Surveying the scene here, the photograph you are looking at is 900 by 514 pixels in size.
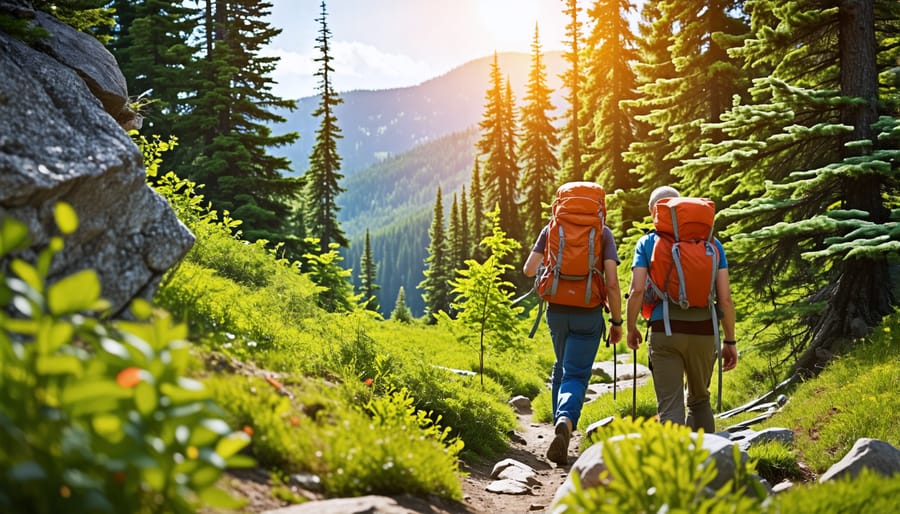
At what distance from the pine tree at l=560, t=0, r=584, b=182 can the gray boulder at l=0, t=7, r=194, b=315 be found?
3033cm

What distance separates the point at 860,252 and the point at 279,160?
20.2m

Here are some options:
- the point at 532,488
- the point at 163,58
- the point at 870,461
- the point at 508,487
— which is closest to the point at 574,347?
the point at 532,488

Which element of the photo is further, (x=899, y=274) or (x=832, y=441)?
(x=899, y=274)

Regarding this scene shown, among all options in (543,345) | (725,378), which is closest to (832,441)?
(725,378)

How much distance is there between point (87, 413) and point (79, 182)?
8.63 feet

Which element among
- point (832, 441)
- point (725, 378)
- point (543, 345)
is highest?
point (832, 441)

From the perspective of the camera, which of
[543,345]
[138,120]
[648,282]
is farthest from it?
[543,345]

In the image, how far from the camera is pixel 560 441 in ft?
20.6

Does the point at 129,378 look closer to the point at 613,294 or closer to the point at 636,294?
the point at 636,294

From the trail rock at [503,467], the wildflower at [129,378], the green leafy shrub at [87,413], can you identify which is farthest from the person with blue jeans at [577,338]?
the wildflower at [129,378]

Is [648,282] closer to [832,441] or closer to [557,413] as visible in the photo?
[557,413]

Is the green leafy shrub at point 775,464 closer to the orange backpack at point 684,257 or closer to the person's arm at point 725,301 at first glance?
the person's arm at point 725,301

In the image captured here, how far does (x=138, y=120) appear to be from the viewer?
26.5 ft

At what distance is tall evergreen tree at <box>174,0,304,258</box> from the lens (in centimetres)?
2227
